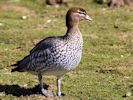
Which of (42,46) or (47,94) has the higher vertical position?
(42,46)

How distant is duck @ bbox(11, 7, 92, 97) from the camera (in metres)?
8.91

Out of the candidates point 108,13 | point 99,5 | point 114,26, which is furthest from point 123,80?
point 99,5

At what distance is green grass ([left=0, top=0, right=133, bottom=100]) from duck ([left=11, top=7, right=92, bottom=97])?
46 cm

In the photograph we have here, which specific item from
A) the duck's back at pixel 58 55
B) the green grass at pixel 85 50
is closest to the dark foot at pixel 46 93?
the green grass at pixel 85 50

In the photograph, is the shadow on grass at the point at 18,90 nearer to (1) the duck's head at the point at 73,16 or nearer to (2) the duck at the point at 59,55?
(2) the duck at the point at 59,55

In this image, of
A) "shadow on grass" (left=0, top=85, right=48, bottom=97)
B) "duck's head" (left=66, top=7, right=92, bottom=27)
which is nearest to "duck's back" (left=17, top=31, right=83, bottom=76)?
"duck's head" (left=66, top=7, right=92, bottom=27)

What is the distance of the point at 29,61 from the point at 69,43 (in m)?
0.79

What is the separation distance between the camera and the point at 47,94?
9.31 metres

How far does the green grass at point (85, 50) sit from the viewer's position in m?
9.86

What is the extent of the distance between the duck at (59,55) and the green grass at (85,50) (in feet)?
1.50

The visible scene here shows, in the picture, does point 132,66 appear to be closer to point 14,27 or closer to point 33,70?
point 33,70

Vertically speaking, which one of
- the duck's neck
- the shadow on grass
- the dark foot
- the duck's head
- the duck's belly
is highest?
the duck's head

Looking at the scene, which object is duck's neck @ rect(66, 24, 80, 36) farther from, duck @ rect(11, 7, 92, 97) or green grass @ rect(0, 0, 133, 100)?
green grass @ rect(0, 0, 133, 100)

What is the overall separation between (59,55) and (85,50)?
13.6 ft
